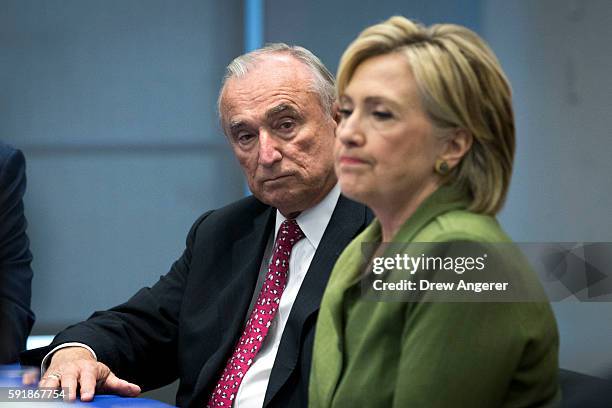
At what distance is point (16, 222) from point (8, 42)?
982mm

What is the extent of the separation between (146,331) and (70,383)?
0.41 meters

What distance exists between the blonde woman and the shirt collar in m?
0.60

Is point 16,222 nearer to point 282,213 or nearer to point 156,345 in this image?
point 156,345

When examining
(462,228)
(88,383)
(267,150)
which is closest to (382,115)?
(462,228)

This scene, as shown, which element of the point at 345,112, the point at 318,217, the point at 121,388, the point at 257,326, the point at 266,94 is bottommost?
the point at 121,388

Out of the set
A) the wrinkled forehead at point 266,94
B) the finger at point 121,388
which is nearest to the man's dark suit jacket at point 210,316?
the finger at point 121,388

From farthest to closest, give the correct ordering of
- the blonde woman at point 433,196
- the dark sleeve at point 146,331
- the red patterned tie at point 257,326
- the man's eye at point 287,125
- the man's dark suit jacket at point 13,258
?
the man's dark suit jacket at point 13,258, the dark sleeve at point 146,331, the man's eye at point 287,125, the red patterned tie at point 257,326, the blonde woman at point 433,196

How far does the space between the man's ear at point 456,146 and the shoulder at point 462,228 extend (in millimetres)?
69

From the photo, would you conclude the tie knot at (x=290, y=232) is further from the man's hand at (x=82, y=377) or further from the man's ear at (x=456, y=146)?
the man's ear at (x=456, y=146)

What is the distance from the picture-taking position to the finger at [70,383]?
176 cm

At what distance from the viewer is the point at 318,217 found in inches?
77.3

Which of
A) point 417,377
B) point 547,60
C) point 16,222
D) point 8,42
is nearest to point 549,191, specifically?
point 547,60

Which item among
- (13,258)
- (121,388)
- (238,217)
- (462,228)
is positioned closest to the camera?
(462,228)

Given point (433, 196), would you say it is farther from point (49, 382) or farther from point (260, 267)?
point (49, 382)
